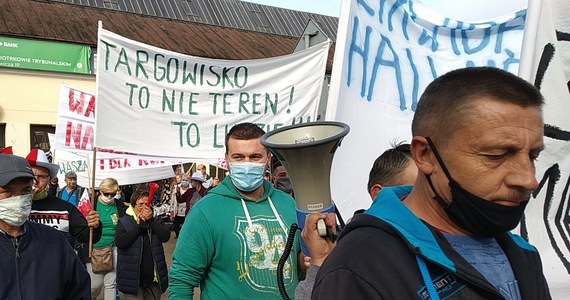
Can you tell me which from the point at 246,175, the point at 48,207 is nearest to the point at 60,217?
the point at 48,207

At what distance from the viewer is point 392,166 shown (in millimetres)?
2730

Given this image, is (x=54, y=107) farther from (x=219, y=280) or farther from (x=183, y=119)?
(x=219, y=280)

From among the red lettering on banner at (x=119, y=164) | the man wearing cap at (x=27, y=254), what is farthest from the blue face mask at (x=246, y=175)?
the red lettering on banner at (x=119, y=164)

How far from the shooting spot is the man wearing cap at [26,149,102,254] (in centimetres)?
476

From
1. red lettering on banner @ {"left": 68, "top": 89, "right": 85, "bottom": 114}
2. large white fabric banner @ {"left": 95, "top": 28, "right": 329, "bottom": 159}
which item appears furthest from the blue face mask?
red lettering on banner @ {"left": 68, "top": 89, "right": 85, "bottom": 114}

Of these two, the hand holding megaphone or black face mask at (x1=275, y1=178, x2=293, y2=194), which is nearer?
the hand holding megaphone

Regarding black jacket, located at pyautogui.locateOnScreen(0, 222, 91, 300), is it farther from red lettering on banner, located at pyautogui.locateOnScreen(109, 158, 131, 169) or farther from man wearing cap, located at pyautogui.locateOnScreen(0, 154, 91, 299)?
red lettering on banner, located at pyautogui.locateOnScreen(109, 158, 131, 169)

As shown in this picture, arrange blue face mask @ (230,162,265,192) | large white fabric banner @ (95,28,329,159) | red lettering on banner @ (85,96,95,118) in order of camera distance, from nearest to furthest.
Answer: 1. blue face mask @ (230,162,265,192)
2. large white fabric banner @ (95,28,329,159)
3. red lettering on banner @ (85,96,95,118)

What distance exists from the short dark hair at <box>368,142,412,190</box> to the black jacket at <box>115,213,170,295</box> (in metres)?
3.69

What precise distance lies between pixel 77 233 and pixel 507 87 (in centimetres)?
446

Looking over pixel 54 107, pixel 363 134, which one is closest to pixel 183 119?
pixel 363 134

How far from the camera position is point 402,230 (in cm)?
127

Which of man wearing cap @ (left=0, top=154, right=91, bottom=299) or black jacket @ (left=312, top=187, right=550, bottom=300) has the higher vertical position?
black jacket @ (left=312, top=187, right=550, bottom=300)

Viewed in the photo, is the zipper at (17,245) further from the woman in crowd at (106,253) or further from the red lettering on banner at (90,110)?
the red lettering on banner at (90,110)
